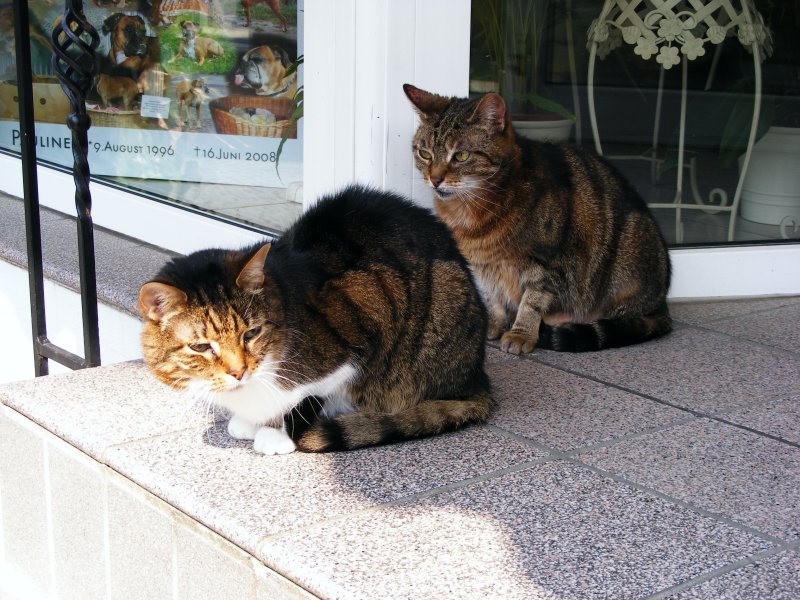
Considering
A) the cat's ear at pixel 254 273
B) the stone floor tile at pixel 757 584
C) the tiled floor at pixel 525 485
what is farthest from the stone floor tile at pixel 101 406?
the stone floor tile at pixel 757 584

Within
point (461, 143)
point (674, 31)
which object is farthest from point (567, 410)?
point (674, 31)

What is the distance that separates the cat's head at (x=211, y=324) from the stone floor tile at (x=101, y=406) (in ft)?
0.93

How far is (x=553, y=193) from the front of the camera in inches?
128

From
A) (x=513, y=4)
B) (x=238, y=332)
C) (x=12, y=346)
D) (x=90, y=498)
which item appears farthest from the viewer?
(x=12, y=346)

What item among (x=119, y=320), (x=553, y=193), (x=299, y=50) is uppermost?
(x=299, y=50)

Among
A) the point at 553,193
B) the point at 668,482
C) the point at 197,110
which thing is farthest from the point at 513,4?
the point at 668,482

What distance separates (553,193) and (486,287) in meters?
0.41

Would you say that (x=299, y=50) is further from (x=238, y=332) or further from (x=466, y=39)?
(x=238, y=332)

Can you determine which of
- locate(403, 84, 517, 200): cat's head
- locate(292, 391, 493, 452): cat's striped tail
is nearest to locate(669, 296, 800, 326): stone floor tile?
locate(403, 84, 517, 200): cat's head

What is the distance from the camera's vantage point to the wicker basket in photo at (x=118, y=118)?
450cm

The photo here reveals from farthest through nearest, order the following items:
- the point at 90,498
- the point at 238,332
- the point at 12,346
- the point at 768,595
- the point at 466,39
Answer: the point at 12,346, the point at 466,39, the point at 90,498, the point at 238,332, the point at 768,595

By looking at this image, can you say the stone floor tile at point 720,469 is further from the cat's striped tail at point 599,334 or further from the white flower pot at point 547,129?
the white flower pot at point 547,129

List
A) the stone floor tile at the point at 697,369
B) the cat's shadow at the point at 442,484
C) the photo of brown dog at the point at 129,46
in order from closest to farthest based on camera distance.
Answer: the cat's shadow at the point at 442,484 < the stone floor tile at the point at 697,369 < the photo of brown dog at the point at 129,46

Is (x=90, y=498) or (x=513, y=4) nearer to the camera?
(x=90, y=498)
